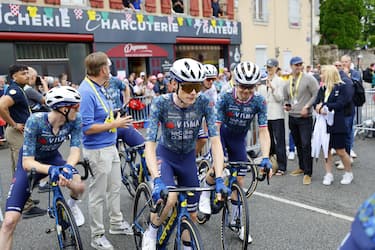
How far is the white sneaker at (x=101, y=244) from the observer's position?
3.86 metres

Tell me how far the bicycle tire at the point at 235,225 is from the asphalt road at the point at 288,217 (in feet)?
0.51

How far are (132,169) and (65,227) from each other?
1895 millimetres

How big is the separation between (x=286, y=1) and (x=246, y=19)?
4.93 m

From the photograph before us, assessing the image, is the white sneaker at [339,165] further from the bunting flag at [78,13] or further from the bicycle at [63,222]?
the bunting flag at [78,13]

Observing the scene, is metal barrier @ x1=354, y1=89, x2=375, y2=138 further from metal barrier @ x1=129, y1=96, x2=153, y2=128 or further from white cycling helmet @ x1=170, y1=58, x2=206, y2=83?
white cycling helmet @ x1=170, y1=58, x2=206, y2=83

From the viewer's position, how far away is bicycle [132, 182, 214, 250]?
2.93 metres

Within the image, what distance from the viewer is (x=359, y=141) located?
30.2ft

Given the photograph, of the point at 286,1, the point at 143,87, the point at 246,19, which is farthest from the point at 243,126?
the point at 286,1

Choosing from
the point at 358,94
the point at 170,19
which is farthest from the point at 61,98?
the point at 170,19

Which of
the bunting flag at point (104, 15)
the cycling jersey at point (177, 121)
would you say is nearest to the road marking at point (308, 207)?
the cycling jersey at point (177, 121)

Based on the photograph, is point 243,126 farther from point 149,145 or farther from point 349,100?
point 349,100

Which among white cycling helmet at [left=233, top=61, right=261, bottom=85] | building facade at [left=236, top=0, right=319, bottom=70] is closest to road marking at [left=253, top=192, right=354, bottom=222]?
white cycling helmet at [left=233, top=61, right=261, bottom=85]

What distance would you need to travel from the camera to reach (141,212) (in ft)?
12.4

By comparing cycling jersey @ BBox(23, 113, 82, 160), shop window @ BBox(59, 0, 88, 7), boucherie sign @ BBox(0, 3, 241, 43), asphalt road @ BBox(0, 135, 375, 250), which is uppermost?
shop window @ BBox(59, 0, 88, 7)
